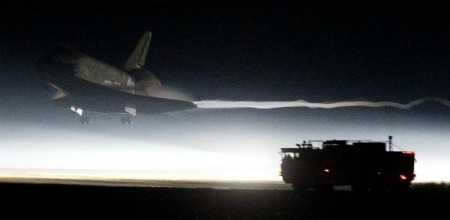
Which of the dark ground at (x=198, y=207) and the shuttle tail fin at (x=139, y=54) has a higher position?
the shuttle tail fin at (x=139, y=54)

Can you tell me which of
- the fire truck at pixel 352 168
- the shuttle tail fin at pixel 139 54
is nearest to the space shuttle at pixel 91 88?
the shuttle tail fin at pixel 139 54

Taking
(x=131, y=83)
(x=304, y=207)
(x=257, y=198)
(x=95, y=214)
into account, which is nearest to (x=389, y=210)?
Result: (x=304, y=207)

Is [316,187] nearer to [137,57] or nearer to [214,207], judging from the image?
[214,207]

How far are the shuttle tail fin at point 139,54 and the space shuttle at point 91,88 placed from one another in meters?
15.0

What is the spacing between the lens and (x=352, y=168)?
47.1m

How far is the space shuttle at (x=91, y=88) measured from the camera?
3164 inches

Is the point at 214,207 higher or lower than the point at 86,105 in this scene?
lower

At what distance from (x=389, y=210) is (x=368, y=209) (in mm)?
931

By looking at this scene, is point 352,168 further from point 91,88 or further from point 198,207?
point 91,88

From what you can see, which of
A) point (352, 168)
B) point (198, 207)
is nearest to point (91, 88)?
point (352, 168)

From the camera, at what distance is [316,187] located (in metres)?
47.5

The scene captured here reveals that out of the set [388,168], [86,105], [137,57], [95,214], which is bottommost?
[95,214]

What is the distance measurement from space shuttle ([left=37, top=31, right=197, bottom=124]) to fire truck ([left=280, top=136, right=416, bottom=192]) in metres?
39.8

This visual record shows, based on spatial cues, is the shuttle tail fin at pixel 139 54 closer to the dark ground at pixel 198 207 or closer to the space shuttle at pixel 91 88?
the space shuttle at pixel 91 88
